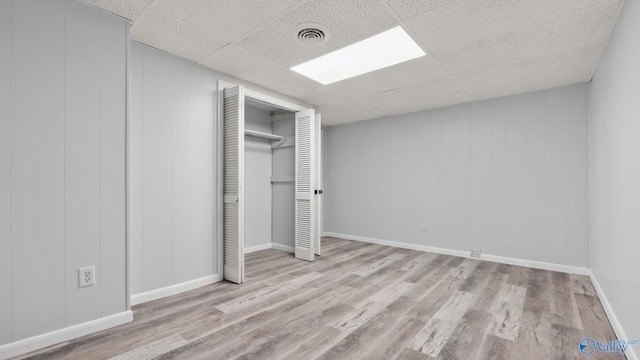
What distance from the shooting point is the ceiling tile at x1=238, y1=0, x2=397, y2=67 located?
1995 mm

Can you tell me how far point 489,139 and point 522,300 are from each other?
2280 mm

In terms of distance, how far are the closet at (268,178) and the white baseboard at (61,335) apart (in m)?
1.10

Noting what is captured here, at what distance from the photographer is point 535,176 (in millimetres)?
3705

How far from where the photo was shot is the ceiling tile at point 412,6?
191cm

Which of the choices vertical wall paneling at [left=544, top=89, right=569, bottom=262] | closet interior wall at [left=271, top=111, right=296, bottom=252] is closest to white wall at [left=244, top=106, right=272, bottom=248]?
closet interior wall at [left=271, top=111, right=296, bottom=252]

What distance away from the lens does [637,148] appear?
1594 millimetres

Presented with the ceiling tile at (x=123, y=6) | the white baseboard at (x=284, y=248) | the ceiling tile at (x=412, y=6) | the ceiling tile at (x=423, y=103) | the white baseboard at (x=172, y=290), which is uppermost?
the ceiling tile at (x=123, y=6)

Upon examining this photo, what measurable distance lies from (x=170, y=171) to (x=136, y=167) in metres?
0.29

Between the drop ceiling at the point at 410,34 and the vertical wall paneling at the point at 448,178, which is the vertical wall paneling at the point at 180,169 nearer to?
the drop ceiling at the point at 410,34

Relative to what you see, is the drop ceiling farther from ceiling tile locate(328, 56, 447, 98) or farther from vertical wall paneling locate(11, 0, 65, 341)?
vertical wall paneling locate(11, 0, 65, 341)

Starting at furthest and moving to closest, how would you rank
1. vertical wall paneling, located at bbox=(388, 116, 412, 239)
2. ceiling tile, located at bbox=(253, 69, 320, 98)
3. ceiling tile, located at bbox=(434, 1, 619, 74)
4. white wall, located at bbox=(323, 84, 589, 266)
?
vertical wall paneling, located at bbox=(388, 116, 412, 239) → white wall, located at bbox=(323, 84, 589, 266) → ceiling tile, located at bbox=(253, 69, 320, 98) → ceiling tile, located at bbox=(434, 1, 619, 74)

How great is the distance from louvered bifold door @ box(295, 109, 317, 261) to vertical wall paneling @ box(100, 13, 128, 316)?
227 cm

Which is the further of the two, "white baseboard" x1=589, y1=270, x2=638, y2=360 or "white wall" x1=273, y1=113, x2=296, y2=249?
"white wall" x1=273, y1=113, x2=296, y2=249

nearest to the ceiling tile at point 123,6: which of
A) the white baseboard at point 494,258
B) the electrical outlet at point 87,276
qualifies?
the electrical outlet at point 87,276
